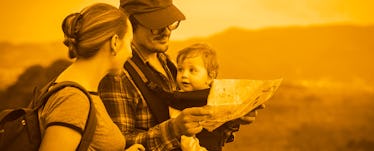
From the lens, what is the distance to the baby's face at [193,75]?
2.56m

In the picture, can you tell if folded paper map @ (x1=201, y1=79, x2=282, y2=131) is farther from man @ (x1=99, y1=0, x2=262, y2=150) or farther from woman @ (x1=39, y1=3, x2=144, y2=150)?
woman @ (x1=39, y1=3, x2=144, y2=150)

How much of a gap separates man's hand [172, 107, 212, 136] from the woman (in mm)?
415

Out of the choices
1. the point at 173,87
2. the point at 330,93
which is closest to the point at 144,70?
the point at 173,87

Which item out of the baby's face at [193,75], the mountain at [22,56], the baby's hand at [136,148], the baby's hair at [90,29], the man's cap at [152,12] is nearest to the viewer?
the baby's hair at [90,29]

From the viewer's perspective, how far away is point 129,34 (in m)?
1.96

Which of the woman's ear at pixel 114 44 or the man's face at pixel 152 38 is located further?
the man's face at pixel 152 38

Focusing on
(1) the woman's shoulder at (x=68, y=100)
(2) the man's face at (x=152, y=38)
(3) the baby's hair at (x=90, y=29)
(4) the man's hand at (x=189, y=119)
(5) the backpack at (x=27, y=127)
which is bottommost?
(4) the man's hand at (x=189, y=119)

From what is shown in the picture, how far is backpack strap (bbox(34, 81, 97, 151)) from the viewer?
1711mm

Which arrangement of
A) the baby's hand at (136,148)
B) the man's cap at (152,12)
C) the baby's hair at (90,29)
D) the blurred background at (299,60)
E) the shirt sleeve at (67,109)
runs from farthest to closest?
the blurred background at (299,60) < the man's cap at (152,12) < the baby's hand at (136,148) < the baby's hair at (90,29) < the shirt sleeve at (67,109)

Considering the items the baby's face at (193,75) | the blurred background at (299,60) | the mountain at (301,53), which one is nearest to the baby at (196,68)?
the baby's face at (193,75)

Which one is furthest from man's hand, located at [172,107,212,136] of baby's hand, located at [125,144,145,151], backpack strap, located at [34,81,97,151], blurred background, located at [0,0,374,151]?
blurred background, located at [0,0,374,151]

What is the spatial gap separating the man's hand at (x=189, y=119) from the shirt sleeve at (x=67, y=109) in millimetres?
606

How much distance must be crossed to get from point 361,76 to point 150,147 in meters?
1.65

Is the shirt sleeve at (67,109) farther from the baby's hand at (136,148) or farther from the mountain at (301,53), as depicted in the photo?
the mountain at (301,53)
